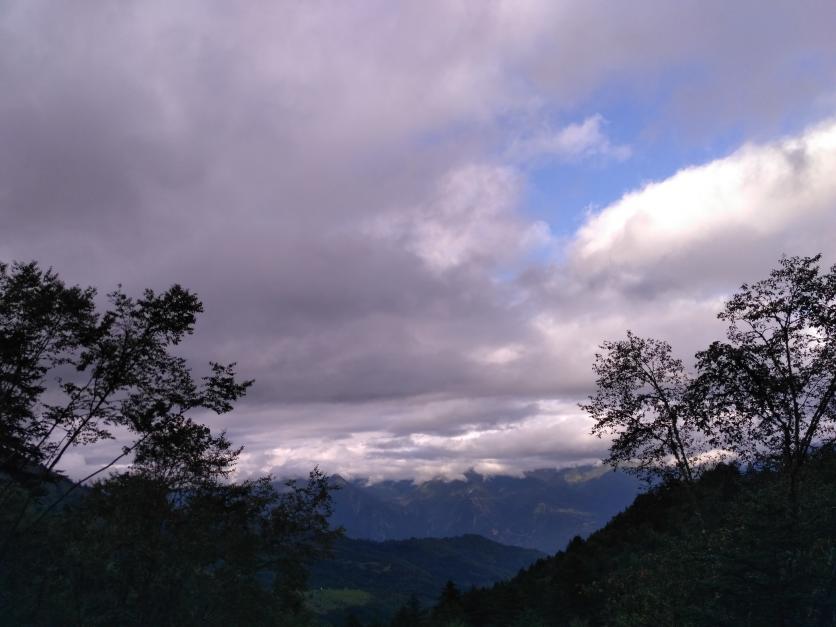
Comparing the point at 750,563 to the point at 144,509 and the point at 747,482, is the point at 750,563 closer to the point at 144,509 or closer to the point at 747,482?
the point at 747,482

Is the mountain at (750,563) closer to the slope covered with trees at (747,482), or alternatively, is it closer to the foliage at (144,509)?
the slope covered with trees at (747,482)

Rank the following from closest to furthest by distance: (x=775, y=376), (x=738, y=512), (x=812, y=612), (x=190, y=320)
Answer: (x=812, y=612)
(x=738, y=512)
(x=775, y=376)
(x=190, y=320)

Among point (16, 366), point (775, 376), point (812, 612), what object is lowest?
point (812, 612)

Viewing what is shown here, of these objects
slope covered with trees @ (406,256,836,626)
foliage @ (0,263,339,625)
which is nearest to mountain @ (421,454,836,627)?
slope covered with trees @ (406,256,836,626)

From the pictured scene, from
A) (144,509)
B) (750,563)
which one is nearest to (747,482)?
(750,563)

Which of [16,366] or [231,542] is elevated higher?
[16,366]

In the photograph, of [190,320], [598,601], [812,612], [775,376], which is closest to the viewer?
[812,612]

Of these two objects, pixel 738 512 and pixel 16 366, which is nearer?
pixel 738 512

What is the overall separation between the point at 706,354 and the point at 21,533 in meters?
35.8

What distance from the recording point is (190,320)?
3144 cm

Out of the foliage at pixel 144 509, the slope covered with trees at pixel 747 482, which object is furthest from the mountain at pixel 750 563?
the foliage at pixel 144 509

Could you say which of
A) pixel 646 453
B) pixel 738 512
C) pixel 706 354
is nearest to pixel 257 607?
pixel 646 453

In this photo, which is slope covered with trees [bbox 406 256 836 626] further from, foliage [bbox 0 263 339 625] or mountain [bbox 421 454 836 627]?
foliage [bbox 0 263 339 625]

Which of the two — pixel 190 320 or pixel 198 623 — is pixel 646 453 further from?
pixel 190 320
